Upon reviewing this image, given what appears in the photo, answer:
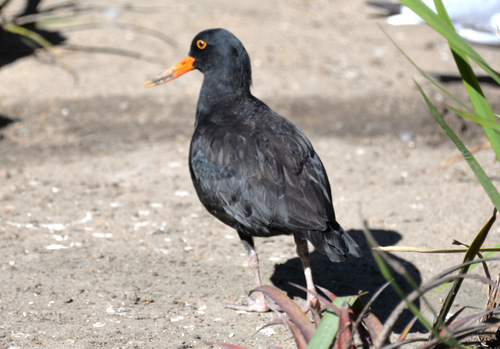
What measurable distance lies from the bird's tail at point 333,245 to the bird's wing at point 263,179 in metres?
0.05

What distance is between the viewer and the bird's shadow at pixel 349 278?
13.7ft

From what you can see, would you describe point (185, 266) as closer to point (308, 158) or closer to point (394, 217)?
point (308, 158)

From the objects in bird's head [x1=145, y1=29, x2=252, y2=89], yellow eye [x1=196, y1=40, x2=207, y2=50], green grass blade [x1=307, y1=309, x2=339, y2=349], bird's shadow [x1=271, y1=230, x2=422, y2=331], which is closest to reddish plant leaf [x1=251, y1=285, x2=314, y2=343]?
green grass blade [x1=307, y1=309, x2=339, y2=349]

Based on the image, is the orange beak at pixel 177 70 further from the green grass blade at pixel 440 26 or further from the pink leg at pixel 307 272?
the green grass blade at pixel 440 26

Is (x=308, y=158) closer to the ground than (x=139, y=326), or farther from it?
farther from it

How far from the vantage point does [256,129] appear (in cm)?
389

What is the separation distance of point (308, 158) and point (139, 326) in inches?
50.8

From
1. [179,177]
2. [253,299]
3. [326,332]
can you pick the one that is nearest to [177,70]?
[179,177]

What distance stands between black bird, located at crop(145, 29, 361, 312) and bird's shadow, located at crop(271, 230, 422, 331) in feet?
1.33

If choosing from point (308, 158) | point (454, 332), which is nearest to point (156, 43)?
point (308, 158)

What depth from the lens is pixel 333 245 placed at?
3412 mm

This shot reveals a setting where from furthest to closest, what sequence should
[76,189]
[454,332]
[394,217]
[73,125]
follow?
[73,125], [76,189], [394,217], [454,332]

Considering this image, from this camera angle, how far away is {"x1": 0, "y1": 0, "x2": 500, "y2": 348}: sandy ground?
381cm

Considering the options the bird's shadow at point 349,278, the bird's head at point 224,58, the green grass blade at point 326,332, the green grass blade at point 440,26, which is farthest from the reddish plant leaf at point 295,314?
the bird's head at point 224,58
